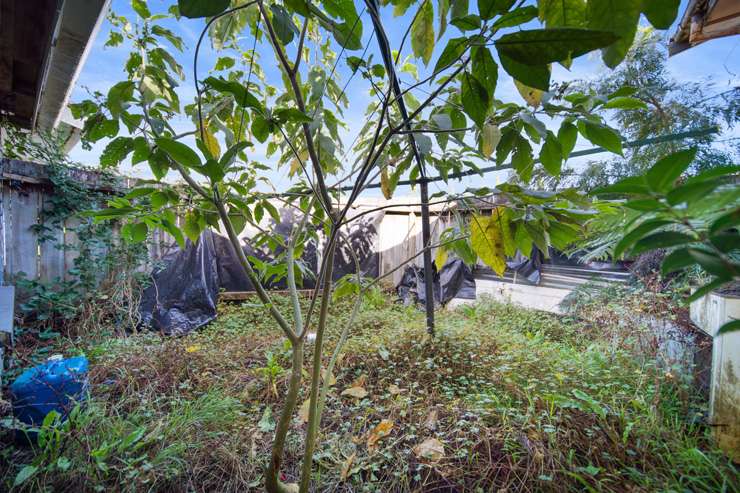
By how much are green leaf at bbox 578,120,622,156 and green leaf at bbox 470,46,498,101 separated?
1.14 ft

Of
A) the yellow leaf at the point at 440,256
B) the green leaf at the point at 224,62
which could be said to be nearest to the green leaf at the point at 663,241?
the yellow leaf at the point at 440,256

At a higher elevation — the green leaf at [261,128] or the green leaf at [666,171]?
the green leaf at [261,128]

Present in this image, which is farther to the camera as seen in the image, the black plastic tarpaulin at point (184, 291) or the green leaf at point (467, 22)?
the black plastic tarpaulin at point (184, 291)

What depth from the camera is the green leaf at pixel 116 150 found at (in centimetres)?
73

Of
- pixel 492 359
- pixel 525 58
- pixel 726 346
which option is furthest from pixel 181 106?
pixel 726 346

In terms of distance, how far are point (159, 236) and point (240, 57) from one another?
3.38 meters

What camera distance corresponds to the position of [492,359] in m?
2.20

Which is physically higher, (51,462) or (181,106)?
(181,106)

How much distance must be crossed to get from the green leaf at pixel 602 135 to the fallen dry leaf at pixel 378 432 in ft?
4.75

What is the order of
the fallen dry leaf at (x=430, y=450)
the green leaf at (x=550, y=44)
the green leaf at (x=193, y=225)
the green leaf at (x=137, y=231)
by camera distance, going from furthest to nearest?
the fallen dry leaf at (x=430, y=450) → the green leaf at (x=193, y=225) → the green leaf at (x=137, y=231) → the green leaf at (x=550, y=44)

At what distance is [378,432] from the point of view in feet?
4.86

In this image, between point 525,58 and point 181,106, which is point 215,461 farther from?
point 525,58

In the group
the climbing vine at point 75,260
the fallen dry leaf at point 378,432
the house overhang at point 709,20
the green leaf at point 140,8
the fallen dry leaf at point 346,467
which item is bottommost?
the fallen dry leaf at point 346,467

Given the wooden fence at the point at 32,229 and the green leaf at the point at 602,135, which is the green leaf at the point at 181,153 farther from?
the wooden fence at the point at 32,229
